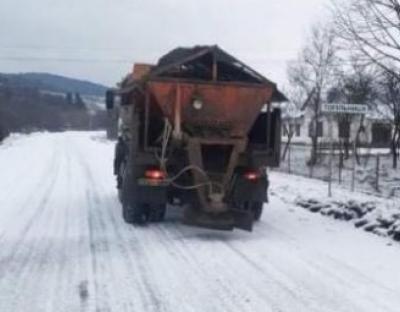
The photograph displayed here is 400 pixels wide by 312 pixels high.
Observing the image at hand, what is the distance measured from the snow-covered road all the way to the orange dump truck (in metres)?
0.59

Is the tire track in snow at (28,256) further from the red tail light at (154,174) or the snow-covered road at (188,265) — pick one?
the red tail light at (154,174)

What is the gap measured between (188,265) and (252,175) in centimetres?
382

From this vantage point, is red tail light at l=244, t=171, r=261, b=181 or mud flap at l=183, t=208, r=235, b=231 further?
red tail light at l=244, t=171, r=261, b=181

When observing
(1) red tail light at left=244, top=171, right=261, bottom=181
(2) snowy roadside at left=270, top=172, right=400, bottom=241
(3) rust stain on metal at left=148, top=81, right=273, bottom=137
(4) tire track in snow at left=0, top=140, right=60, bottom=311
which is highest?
(3) rust stain on metal at left=148, top=81, right=273, bottom=137

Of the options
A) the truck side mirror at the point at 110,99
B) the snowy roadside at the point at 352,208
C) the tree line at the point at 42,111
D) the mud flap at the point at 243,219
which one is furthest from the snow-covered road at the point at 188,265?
the tree line at the point at 42,111

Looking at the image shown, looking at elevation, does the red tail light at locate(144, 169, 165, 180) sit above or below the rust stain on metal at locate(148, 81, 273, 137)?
below

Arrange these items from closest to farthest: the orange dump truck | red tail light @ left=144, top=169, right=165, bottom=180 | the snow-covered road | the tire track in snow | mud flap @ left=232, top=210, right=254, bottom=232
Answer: the snow-covered road → the tire track in snow → mud flap @ left=232, top=210, right=254, bottom=232 → the orange dump truck → red tail light @ left=144, top=169, right=165, bottom=180

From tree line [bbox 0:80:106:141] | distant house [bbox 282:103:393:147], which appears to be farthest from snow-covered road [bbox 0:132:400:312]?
tree line [bbox 0:80:106:141]

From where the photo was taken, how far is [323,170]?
3369 cm

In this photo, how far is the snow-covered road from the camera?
750cm

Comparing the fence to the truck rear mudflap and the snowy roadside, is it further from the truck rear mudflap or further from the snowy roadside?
the truck rear mudflap

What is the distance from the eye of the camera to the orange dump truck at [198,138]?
12141mm

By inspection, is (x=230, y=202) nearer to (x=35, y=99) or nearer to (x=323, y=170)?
(x=323, y=170)

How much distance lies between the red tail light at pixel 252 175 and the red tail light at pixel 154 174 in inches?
58.9
